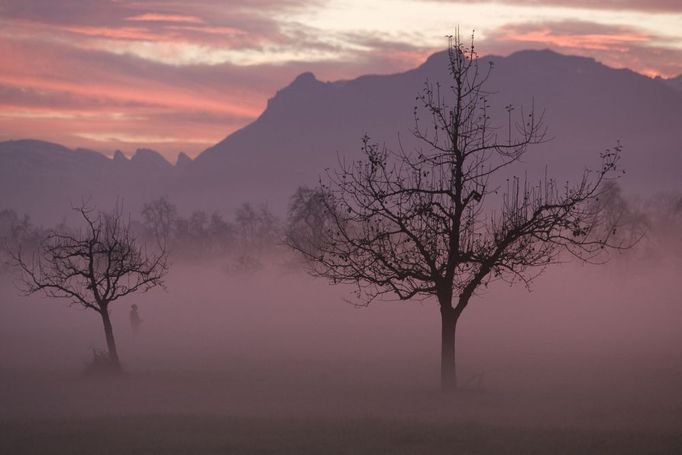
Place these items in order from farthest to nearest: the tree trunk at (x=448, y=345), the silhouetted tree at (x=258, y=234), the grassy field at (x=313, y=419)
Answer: the silhouetted tree at (x=258, y=234), the tree trunk at (x=448, y=345), the grassy field at (x=313, y=419)

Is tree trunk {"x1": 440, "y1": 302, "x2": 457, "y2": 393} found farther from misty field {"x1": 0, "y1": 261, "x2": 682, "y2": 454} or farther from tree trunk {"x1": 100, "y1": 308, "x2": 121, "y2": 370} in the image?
tree trunk {"x1": 100, "y1": 308, "x2": 121, "y2": 370}

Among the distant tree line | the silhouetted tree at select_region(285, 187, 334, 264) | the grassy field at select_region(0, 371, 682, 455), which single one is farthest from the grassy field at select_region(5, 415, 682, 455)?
the distant tree line

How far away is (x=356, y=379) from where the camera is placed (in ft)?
114

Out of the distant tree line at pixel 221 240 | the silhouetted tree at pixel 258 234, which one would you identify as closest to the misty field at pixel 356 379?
the silhouetted tree at pixel 258 234

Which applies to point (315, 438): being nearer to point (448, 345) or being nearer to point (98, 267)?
point (448, 345)

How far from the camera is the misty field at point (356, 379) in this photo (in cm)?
2058

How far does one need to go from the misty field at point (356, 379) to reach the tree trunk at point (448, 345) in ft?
2.79

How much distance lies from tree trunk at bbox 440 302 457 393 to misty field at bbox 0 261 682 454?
851 millimetres

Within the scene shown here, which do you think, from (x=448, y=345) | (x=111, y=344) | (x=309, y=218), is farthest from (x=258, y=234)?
(x=448, y=345)

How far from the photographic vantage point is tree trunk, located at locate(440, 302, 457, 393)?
25922mm

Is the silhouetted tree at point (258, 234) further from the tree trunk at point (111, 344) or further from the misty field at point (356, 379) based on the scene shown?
the tree trunk at point (111, 344)

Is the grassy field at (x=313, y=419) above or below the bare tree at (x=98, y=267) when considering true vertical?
below

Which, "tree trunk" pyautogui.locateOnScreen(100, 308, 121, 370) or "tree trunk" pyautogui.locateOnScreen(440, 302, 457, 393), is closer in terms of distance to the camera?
"tree trunk" pyautogui.locateOnScreen(440, 302, 457, 393)

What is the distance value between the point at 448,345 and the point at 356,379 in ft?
30.8
